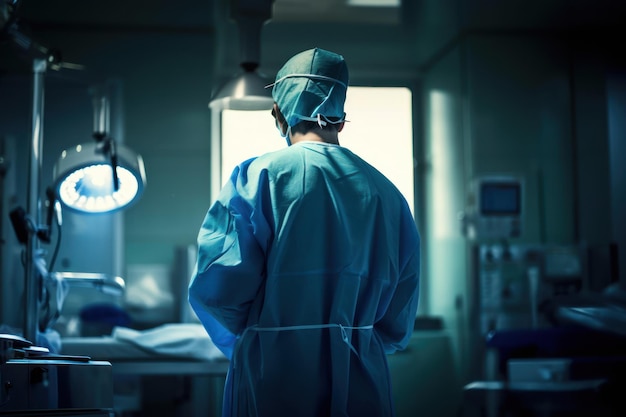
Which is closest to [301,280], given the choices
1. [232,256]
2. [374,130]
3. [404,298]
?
[232,256]

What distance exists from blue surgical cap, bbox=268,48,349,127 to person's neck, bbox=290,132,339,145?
0.11 feet

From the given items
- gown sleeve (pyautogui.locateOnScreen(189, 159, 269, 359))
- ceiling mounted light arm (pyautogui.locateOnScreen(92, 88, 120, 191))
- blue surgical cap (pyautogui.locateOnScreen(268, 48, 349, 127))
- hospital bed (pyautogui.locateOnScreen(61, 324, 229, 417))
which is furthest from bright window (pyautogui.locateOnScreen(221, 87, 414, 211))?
gown sleeve (pyautogui.locateOnScreen(189, 159, 269, 359))

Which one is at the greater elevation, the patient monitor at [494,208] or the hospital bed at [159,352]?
the patient monitor at [494,208]

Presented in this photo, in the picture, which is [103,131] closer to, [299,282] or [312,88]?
[312,88]

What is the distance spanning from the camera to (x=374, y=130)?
4.62 m

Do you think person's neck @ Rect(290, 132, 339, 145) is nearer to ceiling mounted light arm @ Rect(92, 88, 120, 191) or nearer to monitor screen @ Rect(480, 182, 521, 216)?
ceiling mounted light arm @ Rect(92, 88, 120, 191)

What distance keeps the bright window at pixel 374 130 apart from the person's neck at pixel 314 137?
7.79 ft

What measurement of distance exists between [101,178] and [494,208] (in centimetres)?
239

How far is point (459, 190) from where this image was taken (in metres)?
4.37

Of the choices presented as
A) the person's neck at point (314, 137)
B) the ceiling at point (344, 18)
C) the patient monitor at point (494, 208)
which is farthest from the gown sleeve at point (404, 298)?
the patient monitor at point (494, 208)

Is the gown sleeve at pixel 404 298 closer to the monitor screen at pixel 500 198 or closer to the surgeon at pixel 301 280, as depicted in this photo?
the surgeon at pixel 301 280

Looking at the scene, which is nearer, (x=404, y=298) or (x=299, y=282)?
(x=299, y=282)

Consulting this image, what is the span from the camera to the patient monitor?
4266mm

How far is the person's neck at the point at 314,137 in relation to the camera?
1.99 metres
